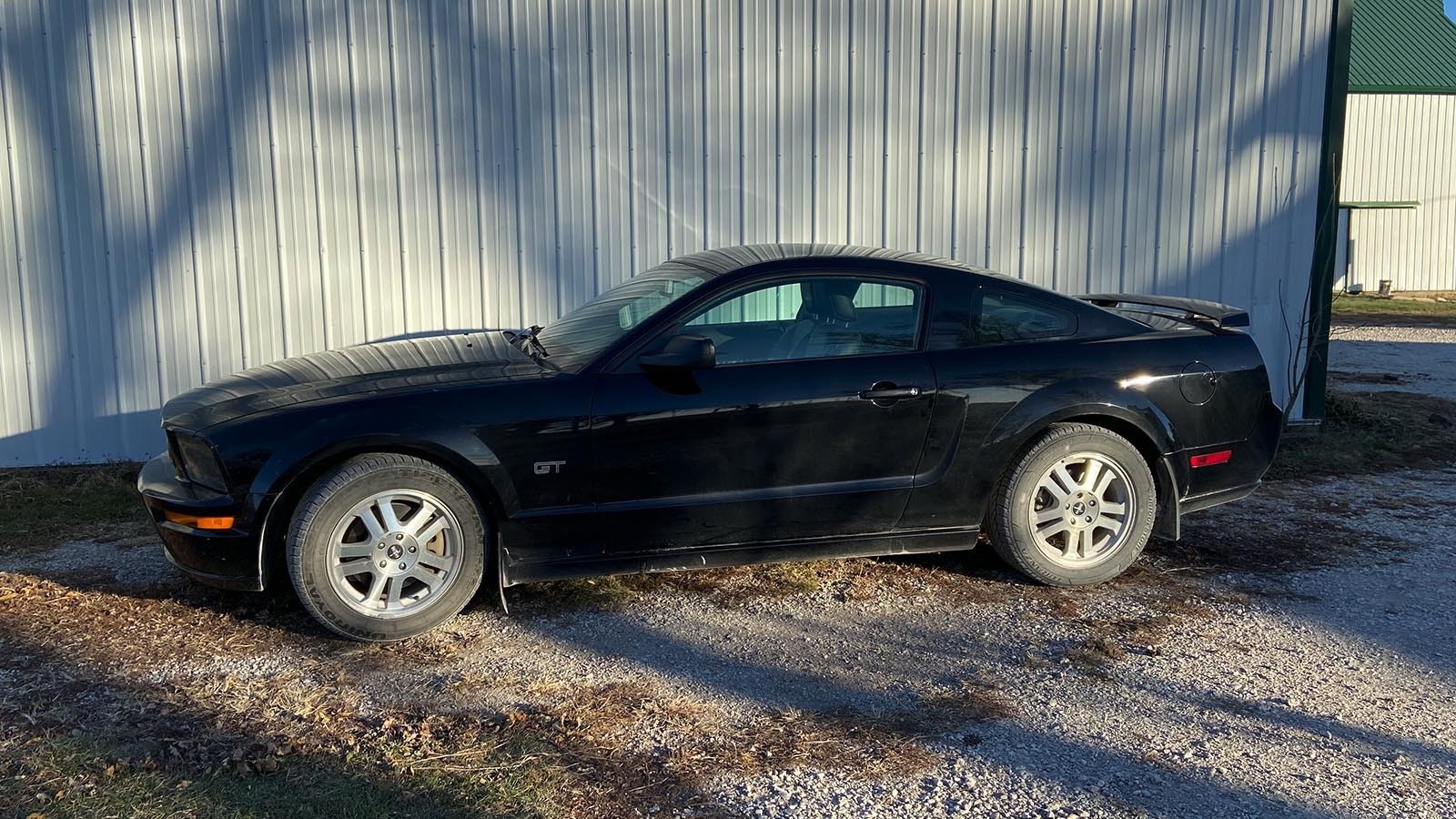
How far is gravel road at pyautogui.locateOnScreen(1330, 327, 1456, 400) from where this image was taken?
10.8 meters

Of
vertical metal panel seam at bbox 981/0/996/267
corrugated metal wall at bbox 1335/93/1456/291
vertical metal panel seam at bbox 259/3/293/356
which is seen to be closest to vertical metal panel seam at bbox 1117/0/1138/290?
vertical metal panel seam at bbox 981/0/996/267

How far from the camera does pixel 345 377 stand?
482cm

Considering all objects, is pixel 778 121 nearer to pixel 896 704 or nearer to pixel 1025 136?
pixel 1025 136

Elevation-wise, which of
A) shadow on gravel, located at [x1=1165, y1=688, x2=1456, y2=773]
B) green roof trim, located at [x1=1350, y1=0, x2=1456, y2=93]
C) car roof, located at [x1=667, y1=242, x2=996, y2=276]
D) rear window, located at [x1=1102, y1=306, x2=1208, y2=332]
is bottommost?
shadow on gravel, located at [x1=1165, y1=688, x2=1456, y2=773]

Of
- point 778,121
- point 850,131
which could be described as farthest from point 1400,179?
point 778,121

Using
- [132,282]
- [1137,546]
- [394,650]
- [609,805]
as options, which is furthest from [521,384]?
[132,282]

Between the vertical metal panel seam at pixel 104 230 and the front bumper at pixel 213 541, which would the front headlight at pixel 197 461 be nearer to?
the front bumper at pixel 213 541

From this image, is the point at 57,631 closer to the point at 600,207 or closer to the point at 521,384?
the point at 521,384

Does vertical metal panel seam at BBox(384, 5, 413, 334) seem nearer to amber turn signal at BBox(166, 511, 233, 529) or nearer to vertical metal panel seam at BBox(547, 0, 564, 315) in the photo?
vertical metal panel seam at BBox(547, 0, 564, 315)

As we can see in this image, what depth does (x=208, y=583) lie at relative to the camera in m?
4.55

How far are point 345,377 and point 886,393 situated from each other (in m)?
2.21

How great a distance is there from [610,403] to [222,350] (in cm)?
413

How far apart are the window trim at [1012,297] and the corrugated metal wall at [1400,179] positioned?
19.4 metres

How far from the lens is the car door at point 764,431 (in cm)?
470
